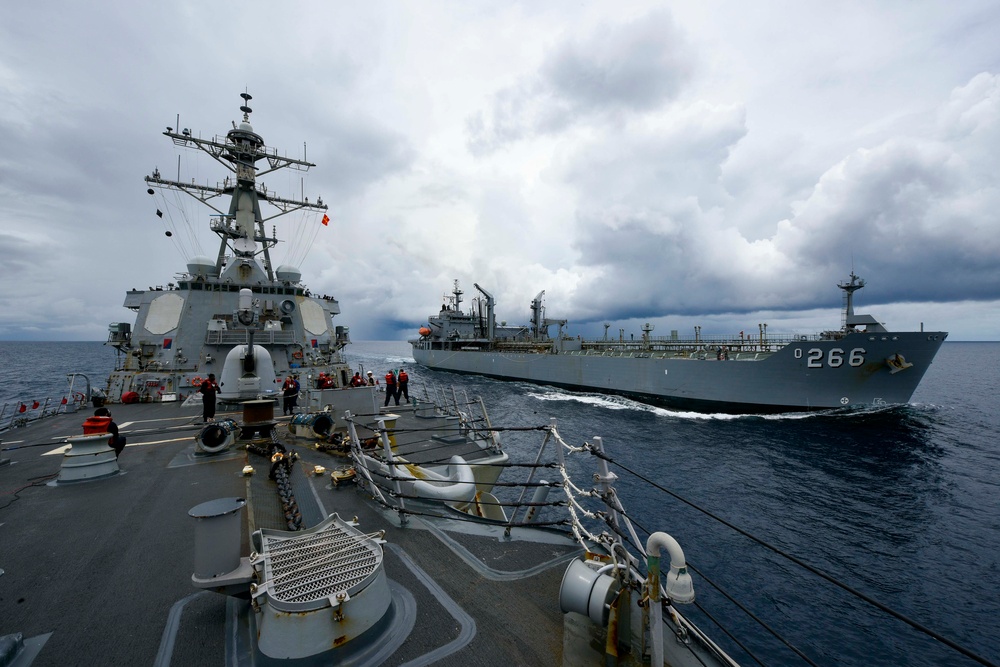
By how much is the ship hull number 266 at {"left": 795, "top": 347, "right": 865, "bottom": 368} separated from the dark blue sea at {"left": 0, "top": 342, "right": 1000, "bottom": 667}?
272 centimetres

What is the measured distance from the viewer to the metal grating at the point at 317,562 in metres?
3.05

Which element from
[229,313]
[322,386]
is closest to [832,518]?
[322,386]

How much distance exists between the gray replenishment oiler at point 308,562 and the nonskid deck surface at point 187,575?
2 cm

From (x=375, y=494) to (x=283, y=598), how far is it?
289 cm

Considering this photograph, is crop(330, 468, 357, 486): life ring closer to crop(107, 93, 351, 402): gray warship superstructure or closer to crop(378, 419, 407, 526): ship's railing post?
crop(378, 419, 407, 526): ship's railing post

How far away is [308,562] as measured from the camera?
3.42 m

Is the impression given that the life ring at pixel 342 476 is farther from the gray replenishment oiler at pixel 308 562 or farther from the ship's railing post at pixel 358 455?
the ship's railing post at pixel 358 455

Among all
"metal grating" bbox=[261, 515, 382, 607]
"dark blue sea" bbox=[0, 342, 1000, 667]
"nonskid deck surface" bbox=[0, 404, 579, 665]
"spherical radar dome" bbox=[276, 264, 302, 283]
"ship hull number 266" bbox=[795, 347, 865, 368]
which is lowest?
"dark blue sea" bbox=[0, 342, 1000, 667]

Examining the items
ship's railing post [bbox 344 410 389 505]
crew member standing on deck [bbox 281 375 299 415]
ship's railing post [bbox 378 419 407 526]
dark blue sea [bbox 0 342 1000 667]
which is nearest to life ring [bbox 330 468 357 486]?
ship's railing post [bbox 344 410 389 505]

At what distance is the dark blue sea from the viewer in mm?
6750

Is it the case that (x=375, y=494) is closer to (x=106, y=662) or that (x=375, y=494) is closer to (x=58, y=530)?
(x=106, y=662)

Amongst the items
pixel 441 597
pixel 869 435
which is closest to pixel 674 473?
pixel 869 435

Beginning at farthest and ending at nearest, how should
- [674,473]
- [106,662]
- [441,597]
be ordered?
1. [674,473]
2. [441,597]
3. [106,662]

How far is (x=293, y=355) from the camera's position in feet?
56.3
